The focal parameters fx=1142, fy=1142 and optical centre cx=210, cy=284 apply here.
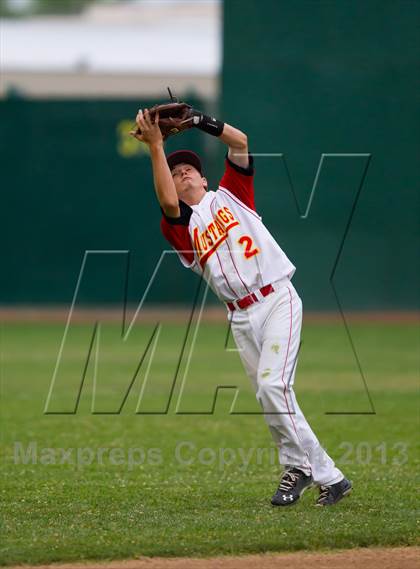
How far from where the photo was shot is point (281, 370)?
6242mm

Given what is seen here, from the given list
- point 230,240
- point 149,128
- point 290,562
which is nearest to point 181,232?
point 230,240

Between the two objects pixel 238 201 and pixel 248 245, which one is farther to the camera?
pixel 238 201

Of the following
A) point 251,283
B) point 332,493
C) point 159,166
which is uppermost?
point 159,166

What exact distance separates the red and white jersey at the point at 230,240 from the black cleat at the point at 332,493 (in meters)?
1.19

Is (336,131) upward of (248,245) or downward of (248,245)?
downward

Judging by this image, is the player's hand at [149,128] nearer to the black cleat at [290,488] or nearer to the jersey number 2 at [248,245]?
the jersey number 2 at [248,245]

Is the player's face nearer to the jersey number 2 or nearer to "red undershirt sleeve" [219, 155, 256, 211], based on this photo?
"red undershirt sleeve" [219, 155, 256, 211]

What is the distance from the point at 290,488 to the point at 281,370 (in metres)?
0.66

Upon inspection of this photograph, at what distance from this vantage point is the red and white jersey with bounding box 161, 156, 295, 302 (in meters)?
6.29

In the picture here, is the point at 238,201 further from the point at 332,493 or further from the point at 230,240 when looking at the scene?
the point at 332,493

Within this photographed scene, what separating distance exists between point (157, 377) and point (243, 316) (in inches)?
273

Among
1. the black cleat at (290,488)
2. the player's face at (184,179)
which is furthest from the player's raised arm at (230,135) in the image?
the black cleat at (290,488)

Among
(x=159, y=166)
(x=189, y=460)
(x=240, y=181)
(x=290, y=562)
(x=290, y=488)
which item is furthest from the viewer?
(x=189, y=460)

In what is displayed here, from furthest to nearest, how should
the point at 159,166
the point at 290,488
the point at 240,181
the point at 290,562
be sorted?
the point at 240,181 < the point at 290,488 < the point at 159,166 < the point at 290,562
